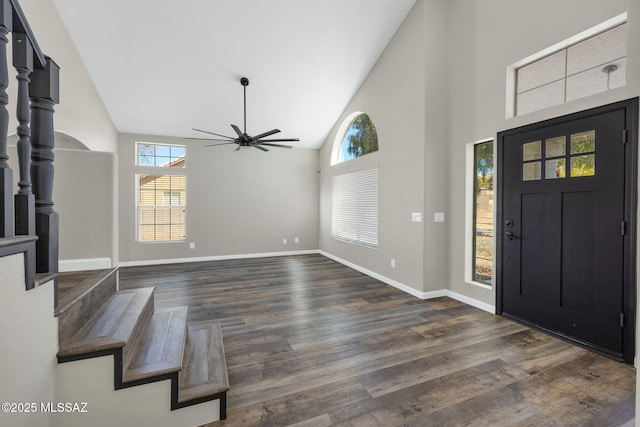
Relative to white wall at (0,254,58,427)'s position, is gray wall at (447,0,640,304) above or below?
above

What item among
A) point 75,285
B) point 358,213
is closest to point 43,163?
point 75,285

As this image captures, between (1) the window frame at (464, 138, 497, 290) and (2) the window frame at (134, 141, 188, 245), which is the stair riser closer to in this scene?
(1) the window frame at (464, 138, 497, 290)

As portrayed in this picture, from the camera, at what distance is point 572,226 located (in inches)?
103

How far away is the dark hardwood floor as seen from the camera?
67.8 inches

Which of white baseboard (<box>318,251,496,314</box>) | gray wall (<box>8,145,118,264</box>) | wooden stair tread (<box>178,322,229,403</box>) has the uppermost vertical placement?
gray wall (<box>8,145,118,264</box>)

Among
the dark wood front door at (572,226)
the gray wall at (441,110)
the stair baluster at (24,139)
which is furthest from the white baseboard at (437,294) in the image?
the stair baluster at (24,139)

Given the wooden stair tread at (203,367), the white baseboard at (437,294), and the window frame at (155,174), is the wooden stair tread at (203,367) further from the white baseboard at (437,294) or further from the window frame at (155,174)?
the window frame at (155,174)

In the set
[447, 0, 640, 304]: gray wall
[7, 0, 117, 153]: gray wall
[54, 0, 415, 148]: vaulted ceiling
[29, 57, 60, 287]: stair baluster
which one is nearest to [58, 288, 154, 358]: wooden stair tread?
[29, 57, 60, 287]: stair baluster

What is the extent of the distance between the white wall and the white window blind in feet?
14.2

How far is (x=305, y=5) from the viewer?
3.68 m

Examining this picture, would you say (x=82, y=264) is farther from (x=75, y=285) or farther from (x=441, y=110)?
(x=441, y=110)

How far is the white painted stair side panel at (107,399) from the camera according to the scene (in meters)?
1.43

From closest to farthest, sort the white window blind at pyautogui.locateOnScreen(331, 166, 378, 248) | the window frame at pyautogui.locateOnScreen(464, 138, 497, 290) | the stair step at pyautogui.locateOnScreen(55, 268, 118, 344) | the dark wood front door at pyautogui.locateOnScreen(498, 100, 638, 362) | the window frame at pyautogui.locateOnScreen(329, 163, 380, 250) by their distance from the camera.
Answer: the stair step at pyautogui.locateOnScreen(55, 268, 118, 344) → the dark wood front door at pyautogui.locateOnScreen(498, 100, 638, 362) → the window frame at pyautogui.locateOnScreen(464, 138, 497, 290) → the window frame at pyautogui.locateOnScreen(329, 163, 380, 250) → the white window blind at pyautogui.locateOnScreen(331, 166, 378, 248)

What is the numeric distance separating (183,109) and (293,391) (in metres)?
5.34
